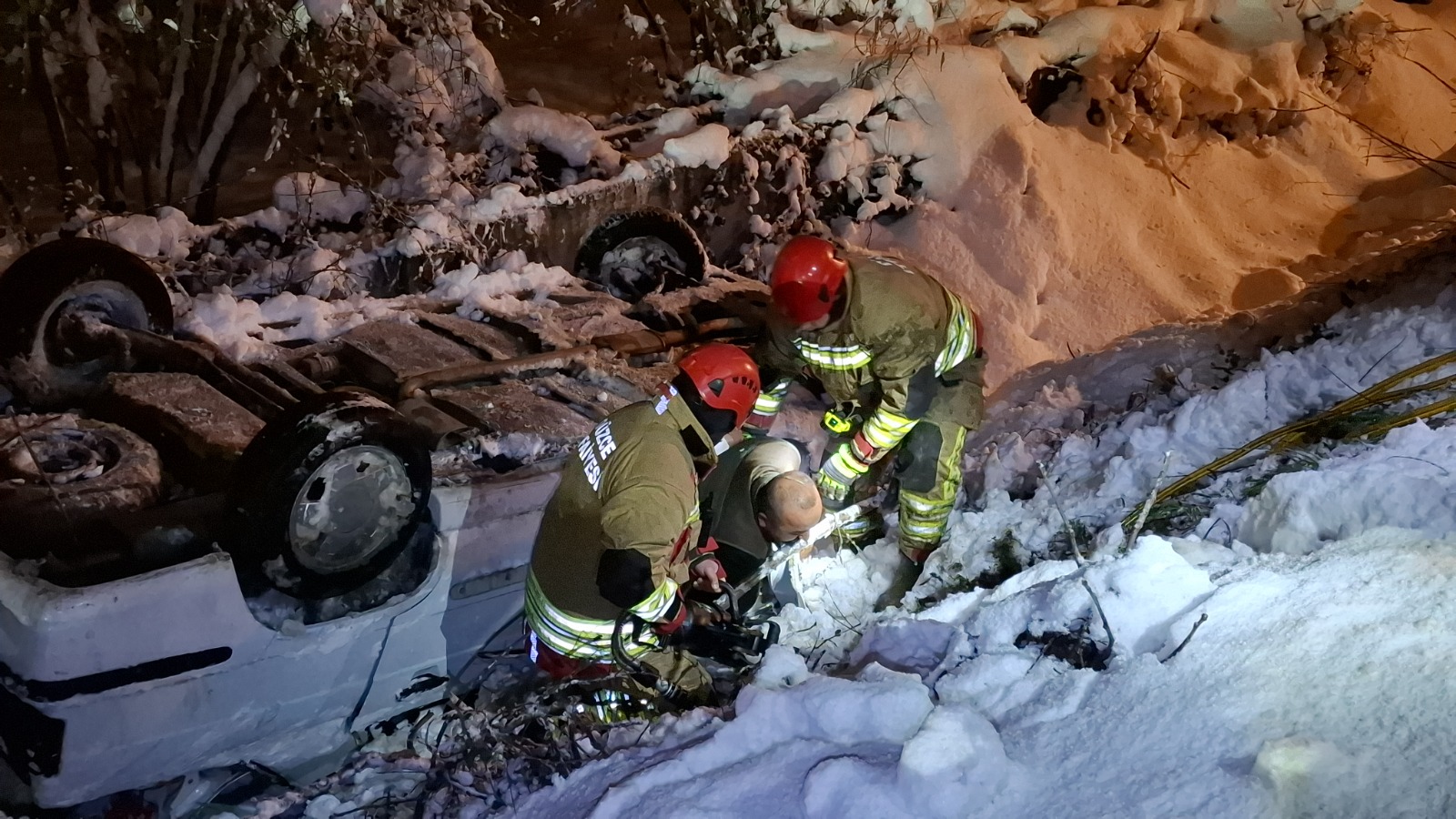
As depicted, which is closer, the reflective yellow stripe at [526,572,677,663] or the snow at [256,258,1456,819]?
the snow at [256,258,1456,819]

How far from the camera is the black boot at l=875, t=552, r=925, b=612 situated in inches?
182

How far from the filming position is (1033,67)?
8.08 metres

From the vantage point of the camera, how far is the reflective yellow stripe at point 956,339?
4.48 meters

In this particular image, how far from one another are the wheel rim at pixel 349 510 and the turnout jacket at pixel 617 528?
1.69 ft

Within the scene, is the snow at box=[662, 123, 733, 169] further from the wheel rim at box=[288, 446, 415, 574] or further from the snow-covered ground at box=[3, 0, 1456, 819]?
the wheel rim at box=[288, 446, 415, 574]

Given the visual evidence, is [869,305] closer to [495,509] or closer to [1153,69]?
[495,509]

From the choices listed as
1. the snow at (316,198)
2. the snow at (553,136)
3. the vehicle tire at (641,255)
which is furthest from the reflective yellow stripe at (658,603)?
the snow at (316,198)

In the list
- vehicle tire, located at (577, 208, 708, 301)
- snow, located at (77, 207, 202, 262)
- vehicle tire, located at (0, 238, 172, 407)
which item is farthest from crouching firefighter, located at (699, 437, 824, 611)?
snow, located at (77, 207, 202, 262)

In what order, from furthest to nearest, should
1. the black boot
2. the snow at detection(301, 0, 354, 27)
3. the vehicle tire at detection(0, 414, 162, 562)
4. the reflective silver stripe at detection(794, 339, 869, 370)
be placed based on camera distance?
the snow at detection(301, 0, 354, 27)
the black boot
the reflective silver stripe at detection(794, 339, 869, 370)
the vehicle tire at detection(0, 414, 162, 562)

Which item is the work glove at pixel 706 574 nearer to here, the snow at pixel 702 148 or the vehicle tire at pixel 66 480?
the vehicle tire at pixel 66 480

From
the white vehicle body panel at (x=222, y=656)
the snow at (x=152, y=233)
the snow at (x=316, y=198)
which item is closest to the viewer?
the white vehicle body panel at (x=222, y=656)

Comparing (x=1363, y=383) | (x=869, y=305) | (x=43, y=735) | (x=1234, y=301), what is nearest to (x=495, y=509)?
(x=43, y=735)

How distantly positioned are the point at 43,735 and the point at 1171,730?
117 inches

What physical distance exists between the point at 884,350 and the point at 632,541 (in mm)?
1641
